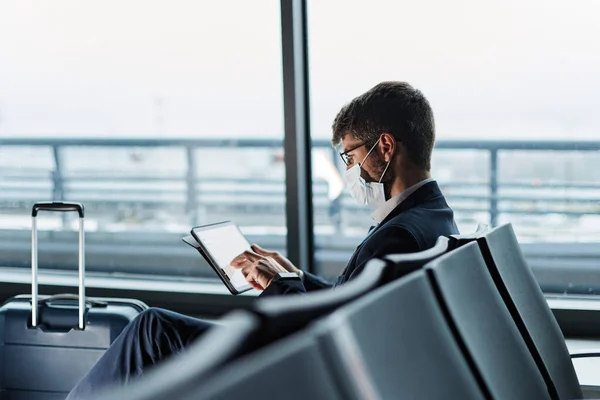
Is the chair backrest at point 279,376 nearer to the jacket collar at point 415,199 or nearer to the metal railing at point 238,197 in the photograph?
the jacket collar at point 415,199

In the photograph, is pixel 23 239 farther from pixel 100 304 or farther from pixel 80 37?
pixel 100 304

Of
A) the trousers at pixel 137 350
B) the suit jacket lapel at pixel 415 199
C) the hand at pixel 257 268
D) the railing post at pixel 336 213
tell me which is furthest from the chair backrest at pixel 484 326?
the railing post at pixel 336 213

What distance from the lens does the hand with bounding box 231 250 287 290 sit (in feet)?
7.28

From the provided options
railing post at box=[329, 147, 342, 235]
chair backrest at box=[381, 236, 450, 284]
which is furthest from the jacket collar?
railing post at box=[329, 147, 342, 235]

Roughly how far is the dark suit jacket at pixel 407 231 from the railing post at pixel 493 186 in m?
1.30

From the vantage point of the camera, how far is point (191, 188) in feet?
13.5

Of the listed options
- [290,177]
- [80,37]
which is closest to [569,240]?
[290,177]

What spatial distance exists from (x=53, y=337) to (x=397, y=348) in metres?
2.08

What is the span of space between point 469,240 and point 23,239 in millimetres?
3303

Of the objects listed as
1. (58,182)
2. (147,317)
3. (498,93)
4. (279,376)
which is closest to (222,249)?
(147,317)

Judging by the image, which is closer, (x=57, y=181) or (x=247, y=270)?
(x=247, y=270)

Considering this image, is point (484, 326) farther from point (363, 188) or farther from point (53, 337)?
point (53, 337)

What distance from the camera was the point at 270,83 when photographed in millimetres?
3496

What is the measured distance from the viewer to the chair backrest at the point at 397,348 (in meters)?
0.71
